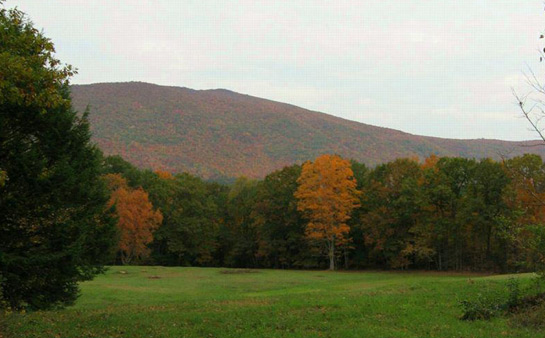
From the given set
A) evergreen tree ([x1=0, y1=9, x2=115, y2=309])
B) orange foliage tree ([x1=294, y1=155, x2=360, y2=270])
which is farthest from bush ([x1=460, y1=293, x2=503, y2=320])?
orange foliage tree ([x1=294, y1=155, x2=360, y2=270])

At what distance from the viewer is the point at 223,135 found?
152 meters

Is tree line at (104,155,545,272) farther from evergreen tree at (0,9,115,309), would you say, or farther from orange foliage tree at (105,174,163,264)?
evergreen tree at (0,9,115,309)

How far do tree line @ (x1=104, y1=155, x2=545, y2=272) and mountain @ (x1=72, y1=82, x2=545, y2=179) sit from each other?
159 ft

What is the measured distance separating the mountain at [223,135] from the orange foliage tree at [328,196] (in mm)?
68326

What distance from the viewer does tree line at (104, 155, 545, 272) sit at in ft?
143

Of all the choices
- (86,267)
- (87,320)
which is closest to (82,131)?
(86,267)

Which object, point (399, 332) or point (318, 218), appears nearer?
point (399, 332)

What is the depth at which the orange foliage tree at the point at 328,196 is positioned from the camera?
50.2 metres

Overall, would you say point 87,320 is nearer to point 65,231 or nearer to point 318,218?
point 65,231

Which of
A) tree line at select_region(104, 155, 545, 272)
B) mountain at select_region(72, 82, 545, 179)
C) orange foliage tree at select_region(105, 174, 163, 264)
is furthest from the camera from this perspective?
mountain at select_region(72, 82, 545, 179)

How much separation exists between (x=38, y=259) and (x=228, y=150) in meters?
123

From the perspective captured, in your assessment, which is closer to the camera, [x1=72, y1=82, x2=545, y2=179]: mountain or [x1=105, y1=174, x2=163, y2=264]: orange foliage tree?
[x1=105, y1=174, x2=163, y2=264]: orange foliage tree

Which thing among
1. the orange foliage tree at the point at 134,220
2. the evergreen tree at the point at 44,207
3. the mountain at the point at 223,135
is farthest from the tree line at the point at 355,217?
the mountain at the point at 223,135

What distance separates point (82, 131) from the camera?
20.7 metres
